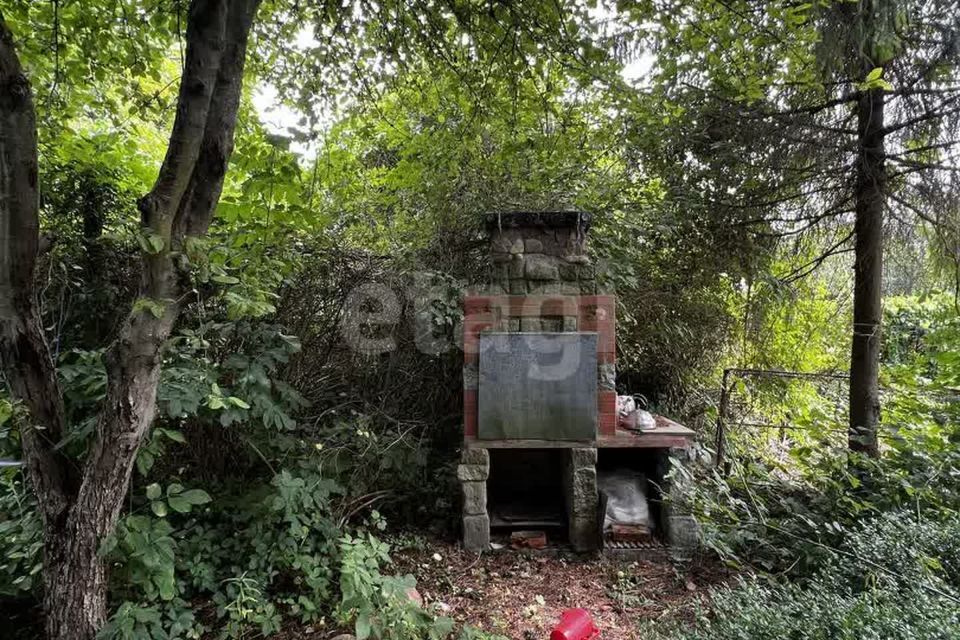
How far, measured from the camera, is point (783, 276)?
3.53 m

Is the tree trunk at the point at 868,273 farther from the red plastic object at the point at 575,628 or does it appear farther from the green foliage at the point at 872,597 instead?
the red plastic object at the point at 575,628

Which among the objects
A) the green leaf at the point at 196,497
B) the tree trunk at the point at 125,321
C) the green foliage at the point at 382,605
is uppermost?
the tree trunk at the point at 125,321

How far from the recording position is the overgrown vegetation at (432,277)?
1679 millimetres

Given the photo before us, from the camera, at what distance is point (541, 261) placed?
280 centimetres

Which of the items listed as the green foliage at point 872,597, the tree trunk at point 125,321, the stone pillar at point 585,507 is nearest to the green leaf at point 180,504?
the tree trunk at point 125,321

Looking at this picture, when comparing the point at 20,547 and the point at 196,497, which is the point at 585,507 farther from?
the point at 20,547

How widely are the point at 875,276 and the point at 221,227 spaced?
399cm

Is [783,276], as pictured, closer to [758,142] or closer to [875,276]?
[875,276]

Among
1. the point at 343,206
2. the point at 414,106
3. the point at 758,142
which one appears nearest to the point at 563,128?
the point at 414,106

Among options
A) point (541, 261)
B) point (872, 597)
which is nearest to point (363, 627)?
point (872, 597)

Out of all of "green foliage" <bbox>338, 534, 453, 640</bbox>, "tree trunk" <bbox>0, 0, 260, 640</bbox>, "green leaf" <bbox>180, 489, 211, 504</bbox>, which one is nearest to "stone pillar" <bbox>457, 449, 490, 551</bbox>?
"green foliage" <bbox>338, 534, 453, 640</bbox>

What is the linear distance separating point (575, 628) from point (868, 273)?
111 inches

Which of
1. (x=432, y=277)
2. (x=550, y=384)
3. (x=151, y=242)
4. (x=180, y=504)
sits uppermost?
(x=432, y=277)

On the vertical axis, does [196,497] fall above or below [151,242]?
below
